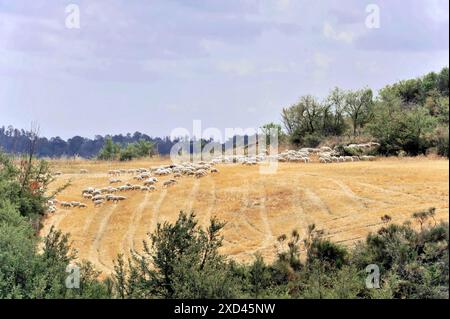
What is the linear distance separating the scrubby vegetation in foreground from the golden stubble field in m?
1.55

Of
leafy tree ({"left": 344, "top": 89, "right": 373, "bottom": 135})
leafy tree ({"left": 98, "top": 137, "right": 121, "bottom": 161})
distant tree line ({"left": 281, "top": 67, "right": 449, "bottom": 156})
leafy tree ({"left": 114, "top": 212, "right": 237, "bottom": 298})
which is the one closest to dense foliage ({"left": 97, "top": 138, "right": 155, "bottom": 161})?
leafy tree ({"left": 98, "top": 137, "right": 121, "bottom": 161})

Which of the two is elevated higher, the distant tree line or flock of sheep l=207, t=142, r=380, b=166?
the distant tree line

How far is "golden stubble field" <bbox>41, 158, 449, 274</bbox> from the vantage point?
16844 mm

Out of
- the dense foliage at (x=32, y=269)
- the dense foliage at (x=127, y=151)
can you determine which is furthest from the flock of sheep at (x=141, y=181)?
the dense foliage at (x=127, y=151)

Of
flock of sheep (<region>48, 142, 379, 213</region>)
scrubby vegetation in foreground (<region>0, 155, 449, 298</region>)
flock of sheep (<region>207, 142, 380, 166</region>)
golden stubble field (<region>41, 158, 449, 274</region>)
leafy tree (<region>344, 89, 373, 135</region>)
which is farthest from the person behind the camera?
leafy tree (<region>344, 89, 373, 135</region>)

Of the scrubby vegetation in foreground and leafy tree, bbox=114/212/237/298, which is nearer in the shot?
leafy tree, bbox=114/212/237/298

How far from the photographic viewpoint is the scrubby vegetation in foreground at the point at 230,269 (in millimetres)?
9797

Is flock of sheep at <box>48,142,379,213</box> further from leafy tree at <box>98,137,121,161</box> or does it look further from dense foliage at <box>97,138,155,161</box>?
leafy tree at <box>98,137,121,161</box>

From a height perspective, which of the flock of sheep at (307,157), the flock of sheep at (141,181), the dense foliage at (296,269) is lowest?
the dense foliage at (296,269)

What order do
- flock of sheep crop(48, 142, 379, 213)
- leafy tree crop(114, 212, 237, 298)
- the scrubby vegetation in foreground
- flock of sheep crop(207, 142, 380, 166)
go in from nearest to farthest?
leafy tree crop(114, 212, 237, 298) → the scrubby vegetation in foreground → flock of sheep crop(48, 142, 379, 213) → flock of sheep crop(207, 142, 380, 166)

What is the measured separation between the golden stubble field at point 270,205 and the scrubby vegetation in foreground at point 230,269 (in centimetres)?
155

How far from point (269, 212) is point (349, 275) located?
8.86 m

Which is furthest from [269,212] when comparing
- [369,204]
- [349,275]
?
[349,275]

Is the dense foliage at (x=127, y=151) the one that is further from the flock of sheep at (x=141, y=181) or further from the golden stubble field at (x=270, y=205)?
the golden stubble field at (x=270, y=205)
